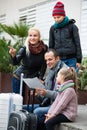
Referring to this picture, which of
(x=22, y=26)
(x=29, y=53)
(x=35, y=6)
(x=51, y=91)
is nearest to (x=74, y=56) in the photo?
(x=29, y=53)

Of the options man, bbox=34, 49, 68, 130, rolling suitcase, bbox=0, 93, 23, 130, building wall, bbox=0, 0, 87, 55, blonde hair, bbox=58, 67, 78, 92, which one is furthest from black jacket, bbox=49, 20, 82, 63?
building wall, bbox=0, 0, 87, 55

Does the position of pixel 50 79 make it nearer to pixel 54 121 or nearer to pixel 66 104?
pixel 66 104

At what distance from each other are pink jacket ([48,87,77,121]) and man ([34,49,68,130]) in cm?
26

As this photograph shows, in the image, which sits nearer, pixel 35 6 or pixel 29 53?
pixel 29 53

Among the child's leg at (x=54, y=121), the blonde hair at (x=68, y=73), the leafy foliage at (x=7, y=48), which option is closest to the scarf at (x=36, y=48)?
the blonde hair at (x=68, y=73)

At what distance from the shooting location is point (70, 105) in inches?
249

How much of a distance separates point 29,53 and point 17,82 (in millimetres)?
600

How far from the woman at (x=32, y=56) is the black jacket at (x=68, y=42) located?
26cm

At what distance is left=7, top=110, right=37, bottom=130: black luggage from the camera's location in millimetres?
6227

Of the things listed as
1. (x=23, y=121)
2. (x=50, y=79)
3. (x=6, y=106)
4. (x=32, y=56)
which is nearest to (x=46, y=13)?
(x=32, y=56)

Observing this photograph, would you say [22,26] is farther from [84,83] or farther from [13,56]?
[13,56]

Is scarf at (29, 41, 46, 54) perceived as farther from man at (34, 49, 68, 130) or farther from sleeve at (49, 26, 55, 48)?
man at (34, 49, 68, 130)

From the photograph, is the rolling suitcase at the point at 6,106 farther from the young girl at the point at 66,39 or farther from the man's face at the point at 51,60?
the young girl at the point at 66,39

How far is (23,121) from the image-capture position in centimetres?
623
